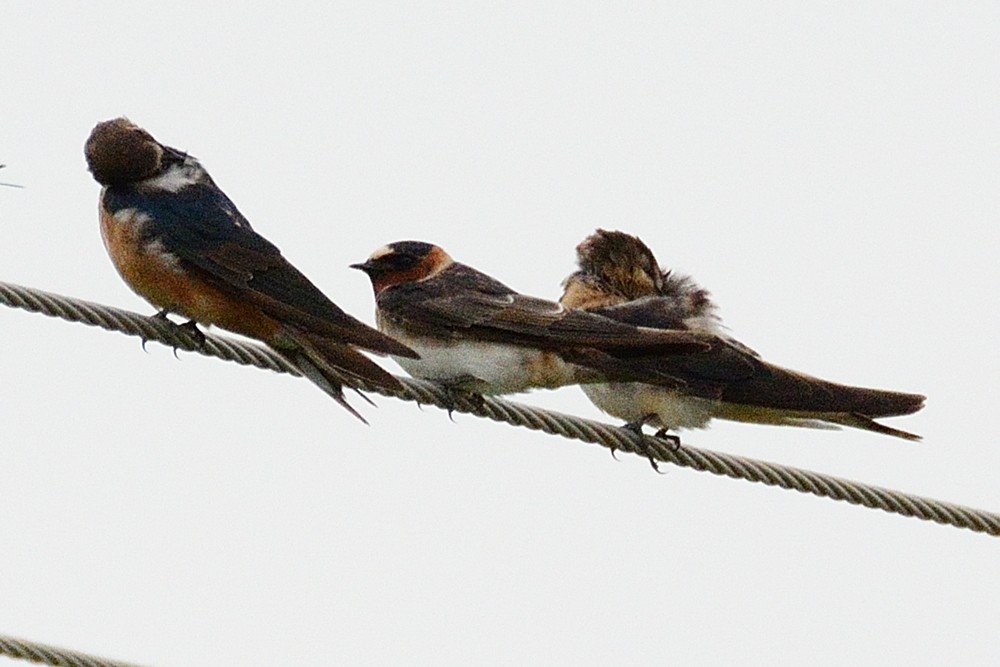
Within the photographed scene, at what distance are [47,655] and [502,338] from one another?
260cm

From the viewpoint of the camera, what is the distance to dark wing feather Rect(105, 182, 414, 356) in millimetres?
5098

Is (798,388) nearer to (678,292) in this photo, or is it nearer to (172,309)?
(678,292)

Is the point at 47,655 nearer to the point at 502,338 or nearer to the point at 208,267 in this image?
the point at 208,267

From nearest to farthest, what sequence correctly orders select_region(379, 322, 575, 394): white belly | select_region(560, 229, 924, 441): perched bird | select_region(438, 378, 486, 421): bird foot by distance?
select_region(438, 378, 486, 421): bird foot, select_region(379, 322, 575, 394): white belly, select_region(560, 229, 924, 441): perched bird

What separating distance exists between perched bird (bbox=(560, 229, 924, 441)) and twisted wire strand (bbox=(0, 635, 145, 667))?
2745mm

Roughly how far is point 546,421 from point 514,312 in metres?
1.13

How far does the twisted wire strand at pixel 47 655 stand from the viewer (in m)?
3.89

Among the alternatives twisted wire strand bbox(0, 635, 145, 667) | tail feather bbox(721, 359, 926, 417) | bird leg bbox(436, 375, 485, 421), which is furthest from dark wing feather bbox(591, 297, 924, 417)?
twisted wire strand bbox(0, 635, 145, 667)

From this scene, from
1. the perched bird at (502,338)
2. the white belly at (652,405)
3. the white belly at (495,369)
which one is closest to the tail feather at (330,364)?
the perched bird at (502,338)

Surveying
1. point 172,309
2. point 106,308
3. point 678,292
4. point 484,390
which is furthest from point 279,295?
point 678,292

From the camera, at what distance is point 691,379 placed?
6.55 metres

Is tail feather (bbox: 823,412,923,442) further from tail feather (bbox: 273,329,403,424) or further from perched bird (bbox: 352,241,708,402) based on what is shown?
tail feather (bbox: 273,329,403,424)

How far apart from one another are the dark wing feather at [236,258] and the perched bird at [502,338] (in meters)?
0.83

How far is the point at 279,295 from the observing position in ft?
17.2
